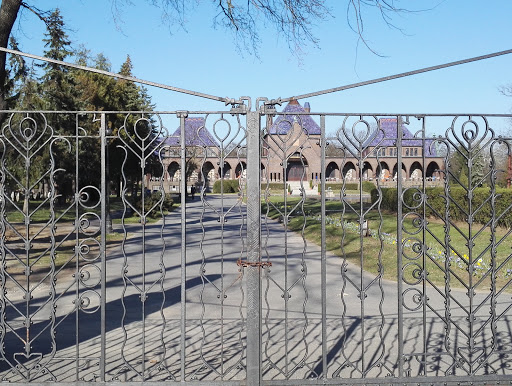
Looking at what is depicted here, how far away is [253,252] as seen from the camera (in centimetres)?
441

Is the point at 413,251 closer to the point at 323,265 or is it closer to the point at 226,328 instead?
the point at 323,265

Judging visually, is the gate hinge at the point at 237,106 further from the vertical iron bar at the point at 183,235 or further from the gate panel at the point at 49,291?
the gate panel at the point at 49,291

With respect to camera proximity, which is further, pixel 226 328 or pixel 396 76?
pixel 226 328

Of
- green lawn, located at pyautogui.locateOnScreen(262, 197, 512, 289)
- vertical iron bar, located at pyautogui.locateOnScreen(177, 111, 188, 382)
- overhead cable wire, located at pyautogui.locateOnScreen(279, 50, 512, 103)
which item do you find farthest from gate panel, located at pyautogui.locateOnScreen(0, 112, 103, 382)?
green lawn, located at pyautogui.locateOnScreen(262, 197, 512, 289)

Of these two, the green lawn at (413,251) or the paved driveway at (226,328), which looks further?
the green lawn at (413,251)

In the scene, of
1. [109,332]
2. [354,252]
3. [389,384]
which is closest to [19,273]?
[109,332]

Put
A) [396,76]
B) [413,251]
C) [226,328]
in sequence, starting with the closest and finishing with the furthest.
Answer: [396,76] < [413,251] < [226,328]

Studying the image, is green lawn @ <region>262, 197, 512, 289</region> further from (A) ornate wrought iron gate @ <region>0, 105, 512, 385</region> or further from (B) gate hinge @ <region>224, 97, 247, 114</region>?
(B) gate hinge @ <region>224, 97, 247, 114</region>

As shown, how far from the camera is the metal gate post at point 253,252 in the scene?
435 cm

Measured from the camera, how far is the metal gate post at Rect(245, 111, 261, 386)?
435 cm

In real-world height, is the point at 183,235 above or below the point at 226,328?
above

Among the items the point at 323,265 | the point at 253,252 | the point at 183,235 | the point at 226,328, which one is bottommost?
the point at 226,328

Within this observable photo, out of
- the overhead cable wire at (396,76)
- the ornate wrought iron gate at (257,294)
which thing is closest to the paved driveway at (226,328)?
the ornate wrought iron gate at (257,294)

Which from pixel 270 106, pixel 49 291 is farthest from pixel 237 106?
pixel 49 291
